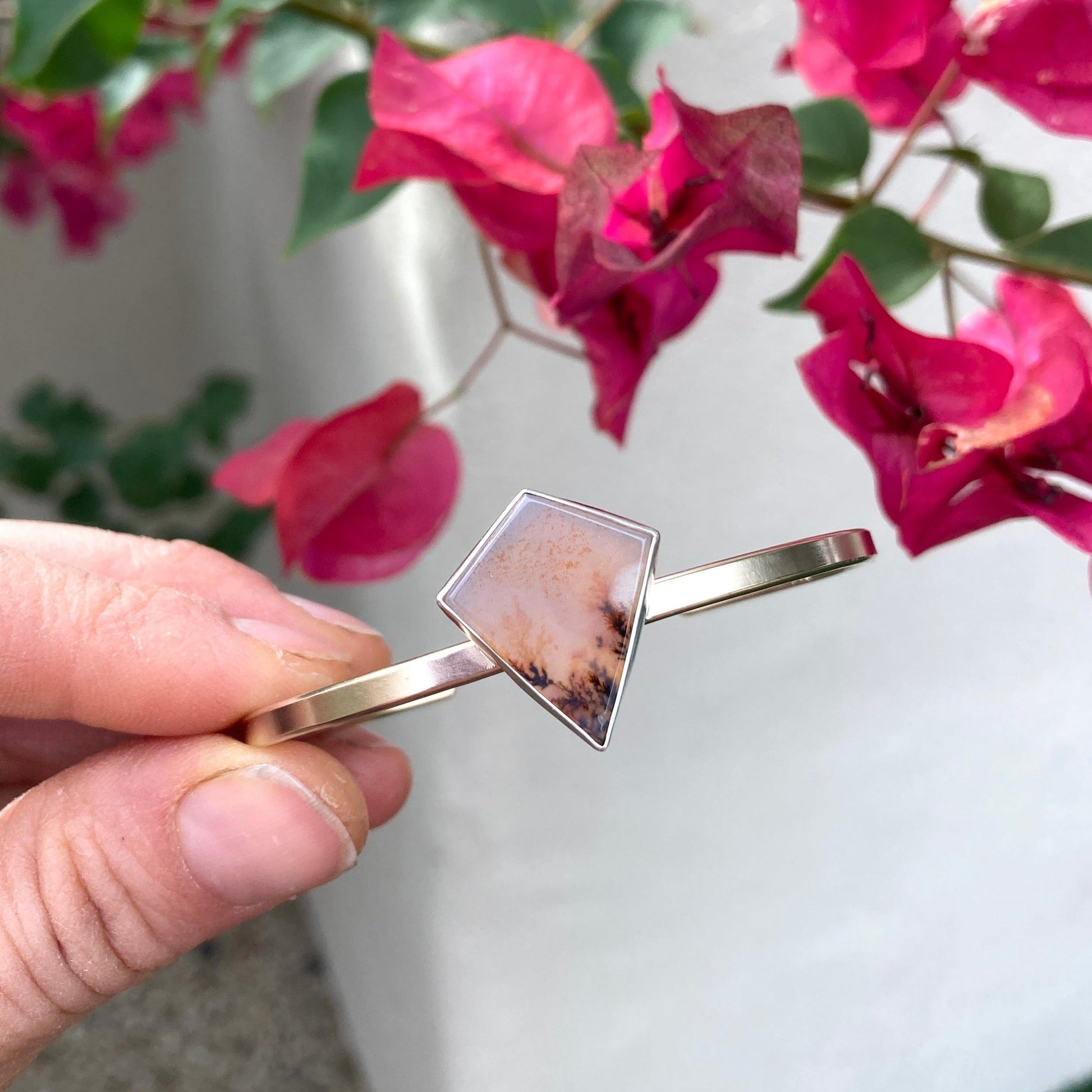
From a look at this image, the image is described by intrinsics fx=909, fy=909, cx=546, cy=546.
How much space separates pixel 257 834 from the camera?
10.3 inches

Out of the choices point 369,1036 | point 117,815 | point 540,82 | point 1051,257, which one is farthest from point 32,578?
point 369,1036

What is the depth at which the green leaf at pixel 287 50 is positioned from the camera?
0.38 metres

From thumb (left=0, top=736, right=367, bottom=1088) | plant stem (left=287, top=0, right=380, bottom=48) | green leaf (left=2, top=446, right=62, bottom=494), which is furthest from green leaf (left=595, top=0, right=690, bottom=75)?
green leaf (left=2, top=446, right=62, bottom=494)

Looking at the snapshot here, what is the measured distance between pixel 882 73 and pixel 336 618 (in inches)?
9.9

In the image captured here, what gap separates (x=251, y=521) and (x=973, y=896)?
614 millimetres

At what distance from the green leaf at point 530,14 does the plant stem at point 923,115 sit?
16cm

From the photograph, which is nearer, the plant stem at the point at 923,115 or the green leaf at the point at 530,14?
the plant stem at the point at 923,115

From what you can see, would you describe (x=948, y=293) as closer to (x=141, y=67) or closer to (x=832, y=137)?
(x=832, y=137)

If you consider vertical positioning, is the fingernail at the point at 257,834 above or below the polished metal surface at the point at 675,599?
below

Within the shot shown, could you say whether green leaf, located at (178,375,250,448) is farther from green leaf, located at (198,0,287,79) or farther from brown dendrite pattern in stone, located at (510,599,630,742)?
brown dendrite pattern in stone, located at (510,599,630,742)

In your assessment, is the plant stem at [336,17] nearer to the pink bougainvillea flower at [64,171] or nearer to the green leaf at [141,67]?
the green leaf at [141,67]

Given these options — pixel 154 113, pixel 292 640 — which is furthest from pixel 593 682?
pixel 154 113

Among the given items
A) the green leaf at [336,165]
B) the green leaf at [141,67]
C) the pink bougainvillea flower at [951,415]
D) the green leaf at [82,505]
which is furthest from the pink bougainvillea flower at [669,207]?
the green leaf at [82,505]

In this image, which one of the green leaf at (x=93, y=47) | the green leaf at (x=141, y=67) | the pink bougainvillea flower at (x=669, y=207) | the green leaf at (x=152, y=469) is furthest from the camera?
the green leaf at (x=152, y=469)
